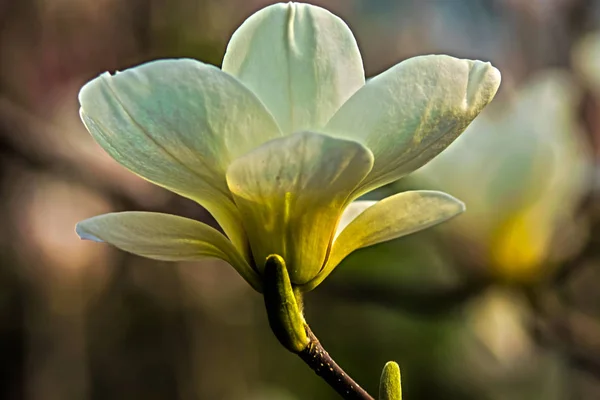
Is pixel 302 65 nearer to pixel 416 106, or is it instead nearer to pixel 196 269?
pixel 416 106

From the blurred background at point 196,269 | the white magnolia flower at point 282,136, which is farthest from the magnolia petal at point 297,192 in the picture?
the blurred background at point 196,269

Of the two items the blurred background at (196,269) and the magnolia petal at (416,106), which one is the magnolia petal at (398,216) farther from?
the blurred background at (196,269)

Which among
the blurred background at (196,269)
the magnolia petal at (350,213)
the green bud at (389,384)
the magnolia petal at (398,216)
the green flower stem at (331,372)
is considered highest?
the magnolia petal at (398,216)

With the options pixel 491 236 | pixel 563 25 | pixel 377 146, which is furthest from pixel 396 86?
pixel 563 25

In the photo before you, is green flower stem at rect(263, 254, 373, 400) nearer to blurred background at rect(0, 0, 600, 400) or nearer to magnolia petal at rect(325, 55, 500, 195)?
magnolia petal at rect(325, 55, 500, 195)

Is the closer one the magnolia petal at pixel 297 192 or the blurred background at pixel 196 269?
the magnolia petal at pixel 297 192

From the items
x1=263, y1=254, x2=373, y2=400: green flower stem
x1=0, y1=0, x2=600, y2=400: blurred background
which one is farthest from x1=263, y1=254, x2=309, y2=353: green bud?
x1=0, y1=0, x2=600, y2=400: blurred background

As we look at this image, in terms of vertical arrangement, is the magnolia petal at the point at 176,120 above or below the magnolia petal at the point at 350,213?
above
